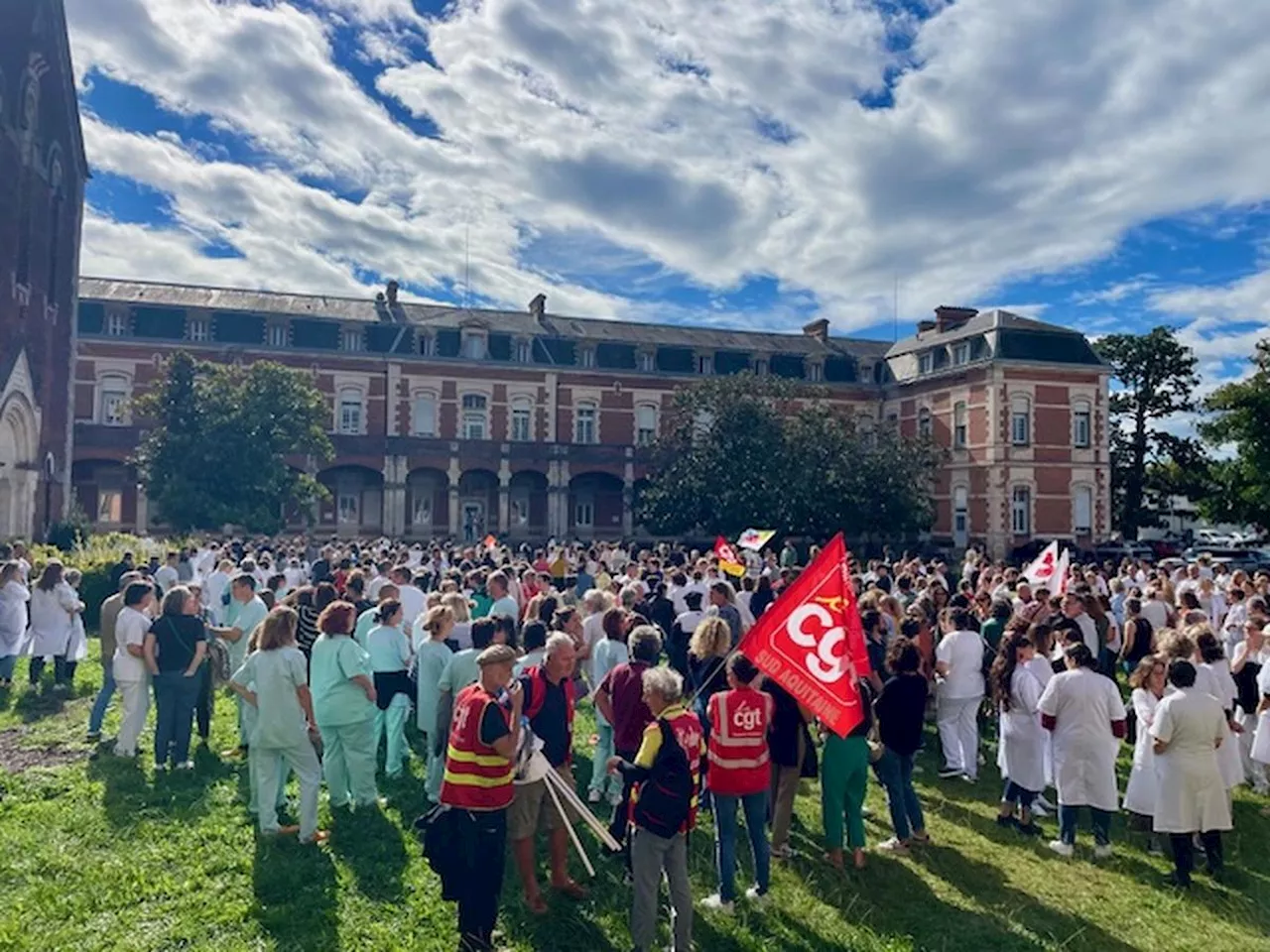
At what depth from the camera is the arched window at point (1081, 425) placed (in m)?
42.8

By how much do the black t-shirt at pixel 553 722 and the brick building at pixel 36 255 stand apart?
22499mm

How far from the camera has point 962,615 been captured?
938cm

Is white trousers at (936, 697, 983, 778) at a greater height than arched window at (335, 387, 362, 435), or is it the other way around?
arched window at (335, 387, 362, 435)

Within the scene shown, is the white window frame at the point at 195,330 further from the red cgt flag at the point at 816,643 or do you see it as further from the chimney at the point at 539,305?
the red cgt flag at the point at 816,643

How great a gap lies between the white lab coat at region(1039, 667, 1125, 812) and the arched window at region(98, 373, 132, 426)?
42.5 m

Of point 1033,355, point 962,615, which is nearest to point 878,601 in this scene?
point 962,615

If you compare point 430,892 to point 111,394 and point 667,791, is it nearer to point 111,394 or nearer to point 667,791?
point 667,791

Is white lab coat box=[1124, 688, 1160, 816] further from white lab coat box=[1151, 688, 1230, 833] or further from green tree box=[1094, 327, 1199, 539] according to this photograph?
green tree box=[1094, 327, 1199, 539]

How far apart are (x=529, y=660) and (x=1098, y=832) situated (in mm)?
4943

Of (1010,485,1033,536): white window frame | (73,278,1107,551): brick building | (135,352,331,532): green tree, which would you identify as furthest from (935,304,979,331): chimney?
(135,352,331,532): green tree

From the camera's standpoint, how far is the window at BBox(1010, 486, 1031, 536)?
42.2m

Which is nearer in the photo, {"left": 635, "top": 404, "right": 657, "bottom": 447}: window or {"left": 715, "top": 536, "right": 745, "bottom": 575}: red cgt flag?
{"left": 715, "top": 536, "right": 745, "bottom": 575}: red cgt flag

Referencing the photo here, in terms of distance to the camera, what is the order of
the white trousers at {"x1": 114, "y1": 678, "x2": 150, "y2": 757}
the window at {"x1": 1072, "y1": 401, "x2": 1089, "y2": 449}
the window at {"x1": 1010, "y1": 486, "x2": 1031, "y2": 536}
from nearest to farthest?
1. the white trousers at {"x1": 114, "y1": 678, "x2": 150, "y2": 757}
2. the window at {"x1": 1010, "y1": 486, "x2": 1031, "y2": 536}
3. the window at {"x1": 1072, "y1": 401, "x2": 1089, "y2": 449}

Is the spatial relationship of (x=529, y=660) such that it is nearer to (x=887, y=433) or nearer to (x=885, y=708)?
(x=885, y=708)
